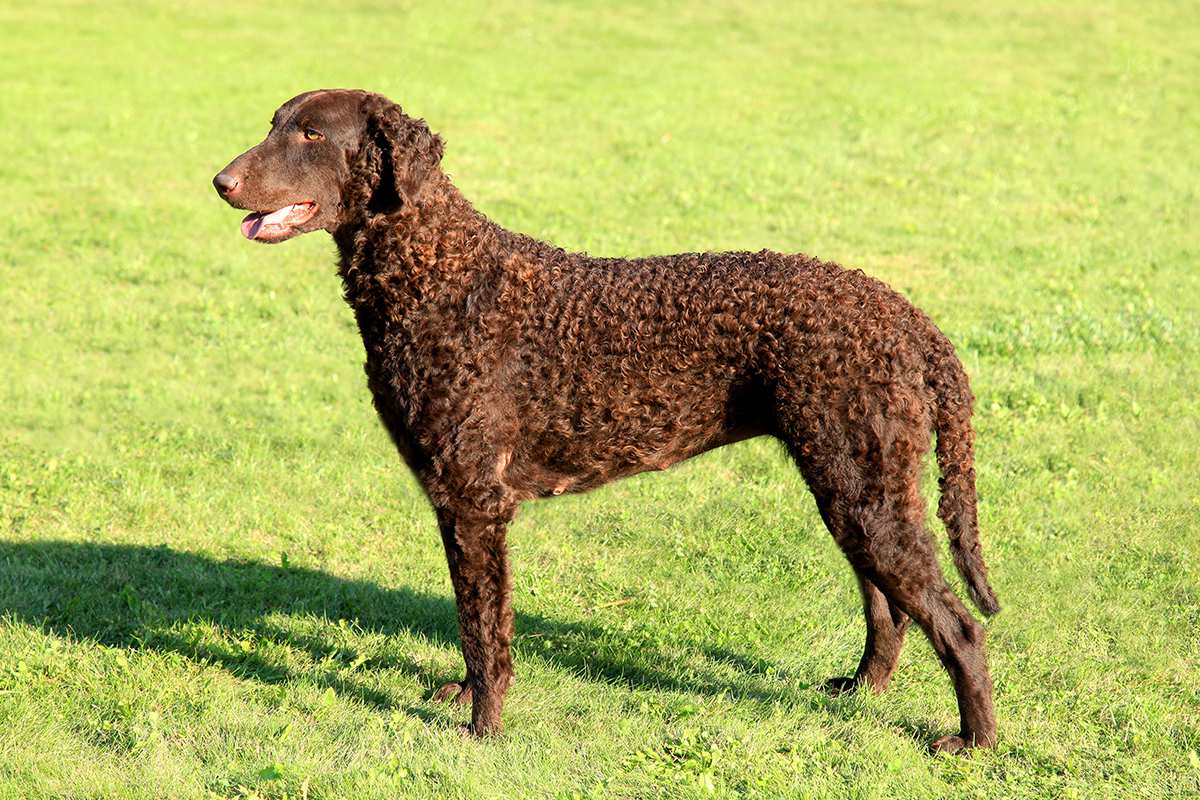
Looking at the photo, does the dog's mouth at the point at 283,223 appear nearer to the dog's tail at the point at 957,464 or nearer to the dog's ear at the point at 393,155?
the dog's ear at the point at 393,155

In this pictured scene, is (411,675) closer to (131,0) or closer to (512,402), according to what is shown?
(512,402)

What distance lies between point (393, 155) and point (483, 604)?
64.5 inches

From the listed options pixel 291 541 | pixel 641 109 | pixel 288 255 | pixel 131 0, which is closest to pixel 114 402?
pixel 291 541

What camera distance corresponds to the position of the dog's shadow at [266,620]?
5.47m

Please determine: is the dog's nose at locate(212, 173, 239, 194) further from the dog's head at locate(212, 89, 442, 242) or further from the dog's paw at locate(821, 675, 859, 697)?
the dog's paw at locate(821, 675, 859, 697)

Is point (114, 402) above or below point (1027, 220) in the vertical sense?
below

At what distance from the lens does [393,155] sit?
4777 mm

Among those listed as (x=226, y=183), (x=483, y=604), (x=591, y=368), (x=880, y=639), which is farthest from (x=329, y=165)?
(x=880, y=639)

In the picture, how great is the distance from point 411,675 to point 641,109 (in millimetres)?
11937

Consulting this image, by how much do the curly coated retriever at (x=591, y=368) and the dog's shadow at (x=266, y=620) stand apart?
A: 2.33 ft

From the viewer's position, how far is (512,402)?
489 centimetres

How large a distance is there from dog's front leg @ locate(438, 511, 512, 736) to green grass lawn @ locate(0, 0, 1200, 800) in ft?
0.52

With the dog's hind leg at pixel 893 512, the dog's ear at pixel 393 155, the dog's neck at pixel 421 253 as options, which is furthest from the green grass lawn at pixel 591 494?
the dog's ear at pixel 393 155

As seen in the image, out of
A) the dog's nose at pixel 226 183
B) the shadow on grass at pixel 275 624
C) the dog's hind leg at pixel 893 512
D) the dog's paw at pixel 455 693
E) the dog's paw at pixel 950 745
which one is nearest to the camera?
the dog's hind leg at pixel 893 512
